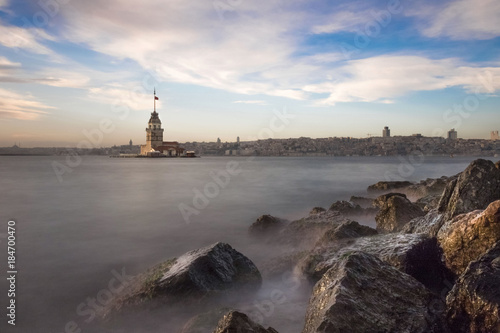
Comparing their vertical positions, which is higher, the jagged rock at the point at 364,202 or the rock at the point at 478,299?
the rock at the point at 478,299

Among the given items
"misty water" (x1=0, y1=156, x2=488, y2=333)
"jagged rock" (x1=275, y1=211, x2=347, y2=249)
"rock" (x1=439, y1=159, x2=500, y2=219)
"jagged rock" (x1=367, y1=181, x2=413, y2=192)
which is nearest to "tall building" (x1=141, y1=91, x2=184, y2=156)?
"misty water" (x1=0, y1=156, x2=488, y2=333)

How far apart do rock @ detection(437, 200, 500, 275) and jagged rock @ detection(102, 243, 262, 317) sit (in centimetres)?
349

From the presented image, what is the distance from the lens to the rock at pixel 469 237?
186 inches

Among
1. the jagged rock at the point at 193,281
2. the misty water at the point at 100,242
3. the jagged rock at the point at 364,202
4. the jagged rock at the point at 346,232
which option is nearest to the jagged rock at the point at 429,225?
the jagged rock at the point at 346,232

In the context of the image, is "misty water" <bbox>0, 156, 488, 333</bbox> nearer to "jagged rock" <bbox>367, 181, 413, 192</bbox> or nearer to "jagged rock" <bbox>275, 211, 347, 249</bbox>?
"jagged rock" <bbox>275, 211, 347, 249</bbox>

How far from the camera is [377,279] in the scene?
421cm

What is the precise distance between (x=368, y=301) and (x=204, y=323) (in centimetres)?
251

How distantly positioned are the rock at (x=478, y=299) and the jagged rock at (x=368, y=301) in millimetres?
254

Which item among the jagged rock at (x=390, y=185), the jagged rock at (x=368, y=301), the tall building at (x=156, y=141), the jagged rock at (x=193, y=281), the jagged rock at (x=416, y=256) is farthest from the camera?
the tall building at (x=156, y=141)

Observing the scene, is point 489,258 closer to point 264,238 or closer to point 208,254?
point 208,254

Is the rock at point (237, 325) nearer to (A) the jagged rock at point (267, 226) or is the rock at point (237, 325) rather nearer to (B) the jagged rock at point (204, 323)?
(B) the jagged rock at point (204, 323)

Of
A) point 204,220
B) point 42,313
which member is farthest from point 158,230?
point 42,313

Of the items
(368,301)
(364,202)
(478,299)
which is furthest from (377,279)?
(364,202)

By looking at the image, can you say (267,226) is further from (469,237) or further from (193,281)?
(469,237)
